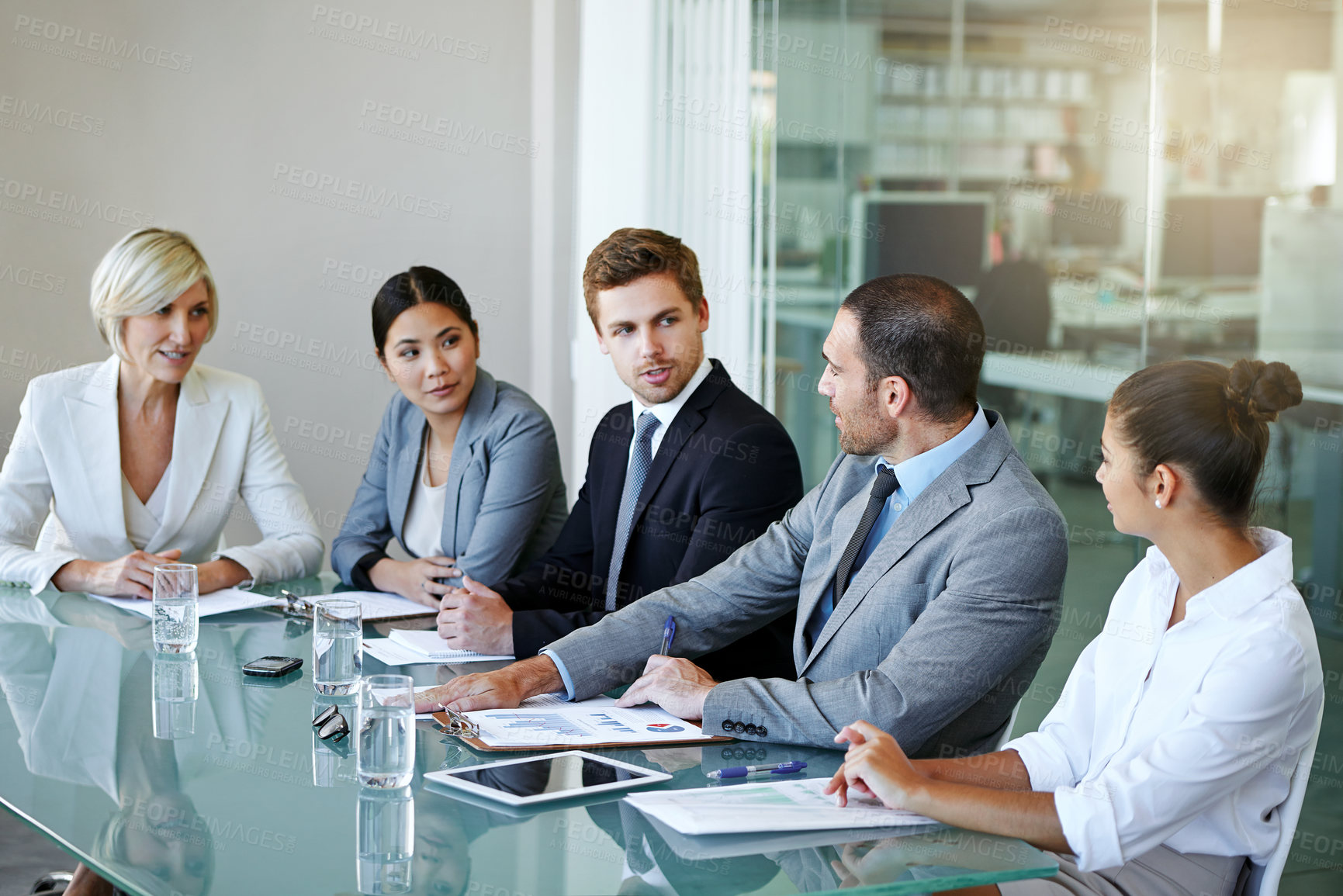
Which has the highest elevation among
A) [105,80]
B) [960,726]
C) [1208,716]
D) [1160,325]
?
[105,80]

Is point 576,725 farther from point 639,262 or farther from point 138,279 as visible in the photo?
point 138,279

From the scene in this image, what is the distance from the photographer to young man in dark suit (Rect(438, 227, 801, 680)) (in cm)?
239

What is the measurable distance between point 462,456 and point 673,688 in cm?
133

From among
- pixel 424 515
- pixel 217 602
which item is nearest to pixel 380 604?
pixel 217 602

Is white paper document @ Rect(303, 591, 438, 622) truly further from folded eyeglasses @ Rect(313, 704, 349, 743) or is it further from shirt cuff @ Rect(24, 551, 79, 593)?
folded eyeglasses @ Rect(313, 704, 349, 743)

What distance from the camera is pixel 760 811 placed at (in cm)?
143

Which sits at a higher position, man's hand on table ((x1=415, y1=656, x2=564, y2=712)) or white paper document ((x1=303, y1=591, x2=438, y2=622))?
man's hand on table ((x1=415, y1=656, x2=564, y2=712))

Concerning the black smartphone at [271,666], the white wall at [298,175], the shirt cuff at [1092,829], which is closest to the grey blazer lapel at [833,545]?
the shirt cuff at [1092,829]

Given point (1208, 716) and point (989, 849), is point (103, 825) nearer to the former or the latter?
point (989, 849)

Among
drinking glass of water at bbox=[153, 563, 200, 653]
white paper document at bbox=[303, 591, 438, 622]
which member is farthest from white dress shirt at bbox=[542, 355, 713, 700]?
drinking glass of water at bbox=[153, 563, 200, 653]

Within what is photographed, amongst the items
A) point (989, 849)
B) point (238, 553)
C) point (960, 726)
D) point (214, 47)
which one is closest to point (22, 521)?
point (238, 553)

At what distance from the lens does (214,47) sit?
428cm

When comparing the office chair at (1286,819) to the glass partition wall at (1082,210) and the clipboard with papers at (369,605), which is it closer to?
the glass partition wall at (1082,210)

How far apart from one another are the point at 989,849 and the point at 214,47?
12.9ft
